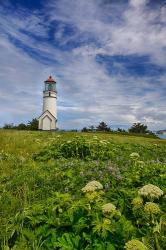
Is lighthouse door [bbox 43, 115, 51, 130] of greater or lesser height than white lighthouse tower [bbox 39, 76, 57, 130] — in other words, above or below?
below

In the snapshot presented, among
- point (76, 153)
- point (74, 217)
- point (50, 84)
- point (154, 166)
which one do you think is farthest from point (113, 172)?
point (50, 84)

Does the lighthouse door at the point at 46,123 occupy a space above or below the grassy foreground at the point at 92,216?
above

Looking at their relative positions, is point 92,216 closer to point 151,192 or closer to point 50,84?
point 151,192

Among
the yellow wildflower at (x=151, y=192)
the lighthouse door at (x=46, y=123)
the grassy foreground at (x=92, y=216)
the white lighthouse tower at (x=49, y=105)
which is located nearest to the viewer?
the grassy foreground at (x=92, y=216)

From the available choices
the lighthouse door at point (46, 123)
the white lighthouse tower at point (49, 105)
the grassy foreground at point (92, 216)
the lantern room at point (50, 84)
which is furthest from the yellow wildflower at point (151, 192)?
the lantern room at point (50, 84)

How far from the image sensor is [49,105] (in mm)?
79188

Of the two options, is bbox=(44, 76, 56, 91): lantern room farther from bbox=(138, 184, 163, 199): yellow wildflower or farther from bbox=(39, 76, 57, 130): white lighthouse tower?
bbox=(138, 184, 163, 199): yellow wildflower

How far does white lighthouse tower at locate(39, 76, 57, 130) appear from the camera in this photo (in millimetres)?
75625

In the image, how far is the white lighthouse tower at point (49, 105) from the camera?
7562cm

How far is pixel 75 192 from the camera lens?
6.86 meters

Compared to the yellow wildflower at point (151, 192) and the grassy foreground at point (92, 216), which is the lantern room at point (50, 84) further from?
the yellow wildflower at point (151, 192)

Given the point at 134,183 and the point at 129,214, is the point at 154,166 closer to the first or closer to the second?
the point at 134,183

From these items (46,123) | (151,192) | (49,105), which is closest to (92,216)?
(151,192)

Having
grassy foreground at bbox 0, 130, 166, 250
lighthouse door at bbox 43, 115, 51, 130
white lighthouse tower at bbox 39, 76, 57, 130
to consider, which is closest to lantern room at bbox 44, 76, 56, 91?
white lighthouse tower at bbox 39, 76, 57, 130
